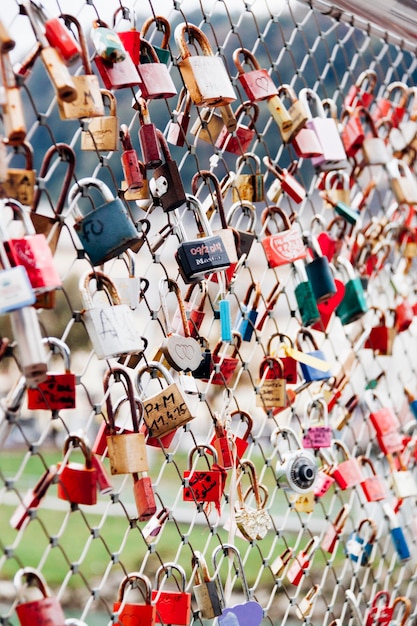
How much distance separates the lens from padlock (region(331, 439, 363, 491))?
1.39 m

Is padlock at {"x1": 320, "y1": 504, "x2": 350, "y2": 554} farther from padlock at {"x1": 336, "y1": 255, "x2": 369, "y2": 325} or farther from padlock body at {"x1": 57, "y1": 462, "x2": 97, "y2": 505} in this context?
padlock body at {"x1": 57, "y1": 462, "x2": 97, "y2": 505}

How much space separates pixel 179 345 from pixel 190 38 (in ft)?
1.35

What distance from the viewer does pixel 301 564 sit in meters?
1.31

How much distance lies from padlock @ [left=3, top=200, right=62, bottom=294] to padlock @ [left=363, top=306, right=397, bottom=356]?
88cm

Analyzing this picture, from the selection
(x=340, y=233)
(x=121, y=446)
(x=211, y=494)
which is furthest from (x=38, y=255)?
(x=340, y=233)

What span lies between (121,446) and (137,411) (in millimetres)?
64

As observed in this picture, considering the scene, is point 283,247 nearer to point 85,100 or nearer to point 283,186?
point 283,186

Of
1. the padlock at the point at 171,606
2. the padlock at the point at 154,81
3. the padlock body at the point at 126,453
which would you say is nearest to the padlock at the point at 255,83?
the padlock at the point at 154,81

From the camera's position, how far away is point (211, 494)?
1.08m

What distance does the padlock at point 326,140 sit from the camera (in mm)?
1344

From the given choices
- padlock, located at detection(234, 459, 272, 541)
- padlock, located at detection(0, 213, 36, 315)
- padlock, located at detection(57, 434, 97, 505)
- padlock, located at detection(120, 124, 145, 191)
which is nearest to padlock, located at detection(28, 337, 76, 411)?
padlock, located at detection(57, 434, 97, 505)

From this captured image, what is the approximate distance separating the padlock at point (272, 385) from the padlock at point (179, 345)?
21 centimetres

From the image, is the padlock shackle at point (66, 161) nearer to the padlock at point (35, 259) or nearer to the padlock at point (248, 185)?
the padlock at point (35, 259)

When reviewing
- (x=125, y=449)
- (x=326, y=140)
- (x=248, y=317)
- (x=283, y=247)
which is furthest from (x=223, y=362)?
(x=326, y=140)
